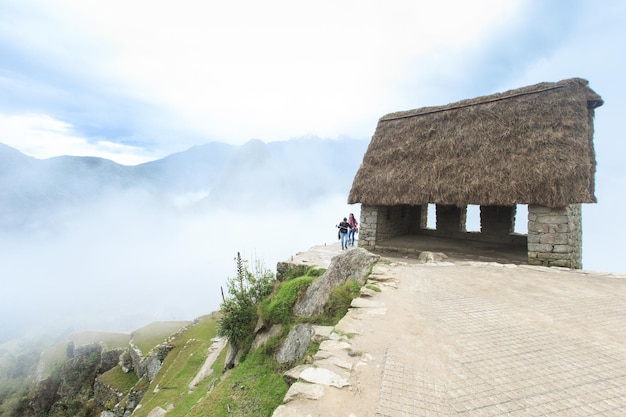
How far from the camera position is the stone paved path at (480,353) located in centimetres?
290

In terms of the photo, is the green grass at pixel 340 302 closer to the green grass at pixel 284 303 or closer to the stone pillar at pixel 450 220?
the green grass at pixel 284 303

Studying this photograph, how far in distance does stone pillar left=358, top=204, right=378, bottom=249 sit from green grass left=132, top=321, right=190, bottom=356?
23.1 meters

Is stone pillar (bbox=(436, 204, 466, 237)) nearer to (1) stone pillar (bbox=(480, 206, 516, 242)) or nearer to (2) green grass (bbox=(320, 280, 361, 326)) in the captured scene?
(1) stone pillar (bbox=(480, 206, 516, 242))

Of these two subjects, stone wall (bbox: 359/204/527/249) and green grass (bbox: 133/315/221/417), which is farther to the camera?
stone wall (bbox: 359/204/527/249)

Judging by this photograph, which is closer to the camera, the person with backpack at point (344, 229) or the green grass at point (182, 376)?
the green grass at point (182, 376)

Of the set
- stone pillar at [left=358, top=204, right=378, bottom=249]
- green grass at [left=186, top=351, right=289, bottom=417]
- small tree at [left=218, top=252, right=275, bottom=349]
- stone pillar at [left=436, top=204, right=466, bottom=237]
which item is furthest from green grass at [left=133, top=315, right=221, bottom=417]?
stone pillar at [left=436, top=204, right=466, bottom=237]

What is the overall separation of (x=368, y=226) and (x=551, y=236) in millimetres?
6663

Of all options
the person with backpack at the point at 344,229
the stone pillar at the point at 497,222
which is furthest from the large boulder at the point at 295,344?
the stone pillar at the point at 497,222

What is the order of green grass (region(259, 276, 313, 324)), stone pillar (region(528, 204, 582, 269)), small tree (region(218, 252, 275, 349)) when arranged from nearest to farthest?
green grass (region(259, 276, 313, 324)) < stone pillar (region(528, 204, 582, 269)) < small tree (region(218, 252, 275, 349))

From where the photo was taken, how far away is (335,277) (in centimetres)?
874

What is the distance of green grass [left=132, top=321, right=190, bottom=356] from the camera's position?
2706 centimetres

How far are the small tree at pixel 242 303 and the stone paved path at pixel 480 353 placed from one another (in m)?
5.90

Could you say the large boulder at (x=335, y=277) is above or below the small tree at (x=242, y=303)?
above

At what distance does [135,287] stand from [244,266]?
132 m
